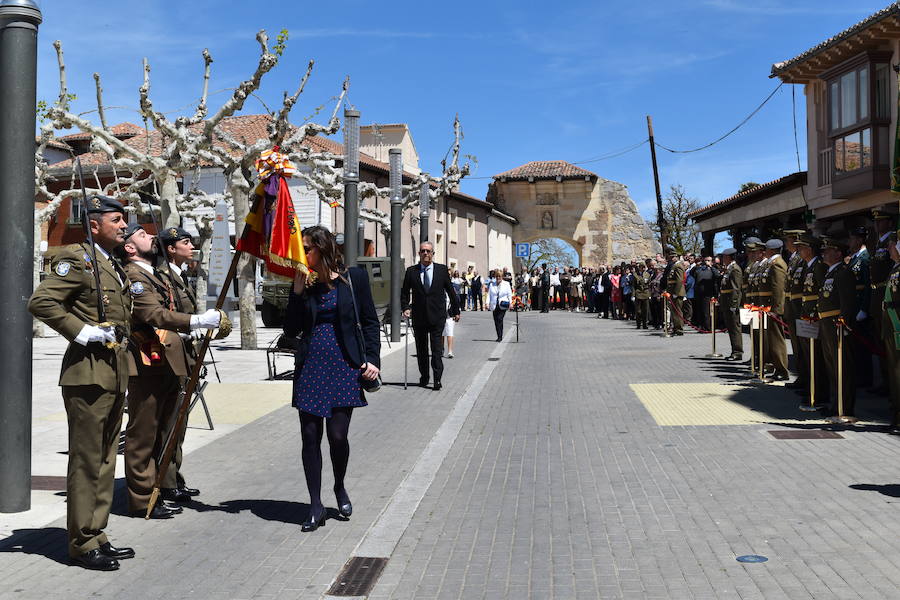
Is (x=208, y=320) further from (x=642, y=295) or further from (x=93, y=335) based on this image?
(x=642, y=295)

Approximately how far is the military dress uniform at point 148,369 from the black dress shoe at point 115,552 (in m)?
0.98

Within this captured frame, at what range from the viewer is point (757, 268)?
14008mm

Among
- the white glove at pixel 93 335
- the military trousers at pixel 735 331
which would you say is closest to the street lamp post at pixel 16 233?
the white glove at pixel 93 335

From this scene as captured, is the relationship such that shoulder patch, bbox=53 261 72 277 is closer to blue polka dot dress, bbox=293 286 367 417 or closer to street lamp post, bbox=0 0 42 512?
street lamp post, bbox=0 0 42 512

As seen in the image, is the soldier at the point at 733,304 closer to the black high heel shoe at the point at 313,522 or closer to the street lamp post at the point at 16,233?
the black high heel shoe at the point at 313,522

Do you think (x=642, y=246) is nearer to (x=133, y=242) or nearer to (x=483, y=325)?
(x=483, y=325)

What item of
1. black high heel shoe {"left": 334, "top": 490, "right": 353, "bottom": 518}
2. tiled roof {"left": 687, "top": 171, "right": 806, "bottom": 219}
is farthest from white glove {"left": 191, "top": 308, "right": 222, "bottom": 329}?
tiled roof {"left": 687, "top": 171, "right": 806, "bottom": 219}

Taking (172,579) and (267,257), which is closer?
(172,579)

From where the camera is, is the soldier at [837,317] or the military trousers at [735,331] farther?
the military trousers at [735,331]

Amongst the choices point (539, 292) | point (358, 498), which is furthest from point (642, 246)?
point (358, 498)

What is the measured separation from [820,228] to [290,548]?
2763 cm

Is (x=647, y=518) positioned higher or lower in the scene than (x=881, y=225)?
lower

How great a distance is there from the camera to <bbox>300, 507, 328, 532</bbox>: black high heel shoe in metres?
5.71

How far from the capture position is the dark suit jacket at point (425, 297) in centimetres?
1280
